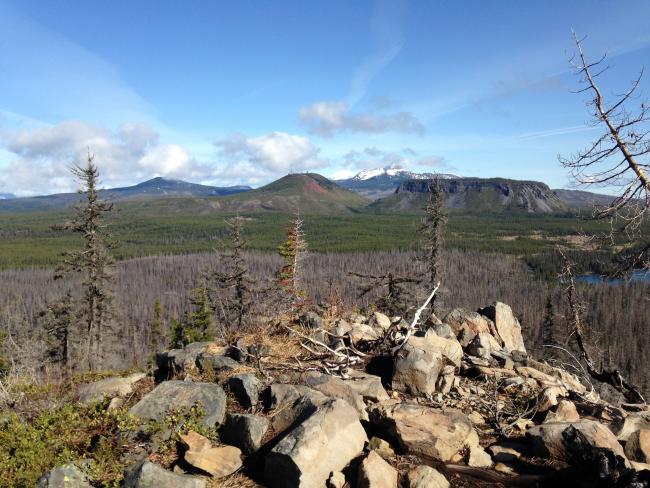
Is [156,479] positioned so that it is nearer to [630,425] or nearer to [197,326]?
[630,425]

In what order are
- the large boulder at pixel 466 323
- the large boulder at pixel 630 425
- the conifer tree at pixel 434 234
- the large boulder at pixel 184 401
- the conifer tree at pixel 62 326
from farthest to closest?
the conifer tree at pixel 62 326
the conifer tree at pixel 434 234
the large boulder at pixel 466 323
the large boulder at pixel 184 401
the large boulder at pixel 630 425

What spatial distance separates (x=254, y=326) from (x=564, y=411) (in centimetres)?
714

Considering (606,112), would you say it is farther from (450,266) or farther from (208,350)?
(450,266)

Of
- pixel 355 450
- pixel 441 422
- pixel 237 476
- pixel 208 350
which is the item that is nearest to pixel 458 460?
pixel 441 422

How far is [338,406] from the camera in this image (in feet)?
20.1

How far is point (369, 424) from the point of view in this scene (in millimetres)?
6617

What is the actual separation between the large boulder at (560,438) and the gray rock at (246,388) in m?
4.32

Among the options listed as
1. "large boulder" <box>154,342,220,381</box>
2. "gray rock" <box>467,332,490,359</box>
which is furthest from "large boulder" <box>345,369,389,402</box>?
"gray rock" <box>467,332,490,359</box>

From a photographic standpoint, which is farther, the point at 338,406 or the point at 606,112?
the point at 606,112

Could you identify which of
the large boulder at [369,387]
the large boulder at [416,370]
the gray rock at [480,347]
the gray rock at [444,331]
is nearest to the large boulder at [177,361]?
the large boulder at [369,387]

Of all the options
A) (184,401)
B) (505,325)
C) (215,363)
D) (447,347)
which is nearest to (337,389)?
(184,401)

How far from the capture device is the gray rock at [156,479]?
5215mm

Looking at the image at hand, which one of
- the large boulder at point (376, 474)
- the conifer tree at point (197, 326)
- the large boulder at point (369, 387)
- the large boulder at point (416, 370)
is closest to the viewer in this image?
the large boulder at point (376, 474)

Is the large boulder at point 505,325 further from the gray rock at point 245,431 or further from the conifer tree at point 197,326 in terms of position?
the conifer tree at point 197,326
